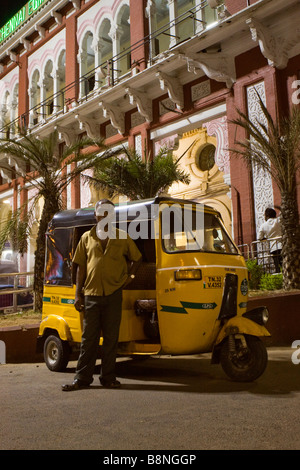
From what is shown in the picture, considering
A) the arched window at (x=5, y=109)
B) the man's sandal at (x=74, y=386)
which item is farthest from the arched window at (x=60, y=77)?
the man's sandal at (x=74, y=386)

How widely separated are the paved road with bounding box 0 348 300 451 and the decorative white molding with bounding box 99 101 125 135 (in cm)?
1275

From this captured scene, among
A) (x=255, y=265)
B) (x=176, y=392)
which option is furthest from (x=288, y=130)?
(x=176, y=392)

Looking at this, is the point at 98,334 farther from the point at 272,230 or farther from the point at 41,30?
the point at 41,30

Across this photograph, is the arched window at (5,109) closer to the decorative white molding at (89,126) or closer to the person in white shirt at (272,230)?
the decorative white molding at (89,126)

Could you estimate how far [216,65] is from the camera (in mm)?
13906

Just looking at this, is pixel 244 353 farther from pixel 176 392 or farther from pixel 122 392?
pixel 122 392

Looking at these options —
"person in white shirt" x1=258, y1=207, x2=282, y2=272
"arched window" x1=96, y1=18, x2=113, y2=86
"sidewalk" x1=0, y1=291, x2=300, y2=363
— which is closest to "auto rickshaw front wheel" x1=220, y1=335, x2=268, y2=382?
"sidewalk" x1=0, y1=291, x2=300, y2=363

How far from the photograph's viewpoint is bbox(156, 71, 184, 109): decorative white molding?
1499 centimetres

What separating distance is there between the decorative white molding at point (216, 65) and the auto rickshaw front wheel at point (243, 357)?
420 inches

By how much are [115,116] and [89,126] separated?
1496mm

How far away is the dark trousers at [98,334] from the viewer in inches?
187

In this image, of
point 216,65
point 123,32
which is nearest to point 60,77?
point 123,32

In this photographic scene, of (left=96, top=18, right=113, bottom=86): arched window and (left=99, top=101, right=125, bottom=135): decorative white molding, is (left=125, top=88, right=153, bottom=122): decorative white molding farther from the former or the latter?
(left=96, top=18, right=113, bottom=86): arched window

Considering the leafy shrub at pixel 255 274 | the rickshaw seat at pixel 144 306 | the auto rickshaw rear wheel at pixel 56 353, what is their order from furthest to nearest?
the leafy shrub at pixel 255 274, the auto rickshaw rear wheel at pixel 56 353, the rickshaw seat at pixel 144 306
